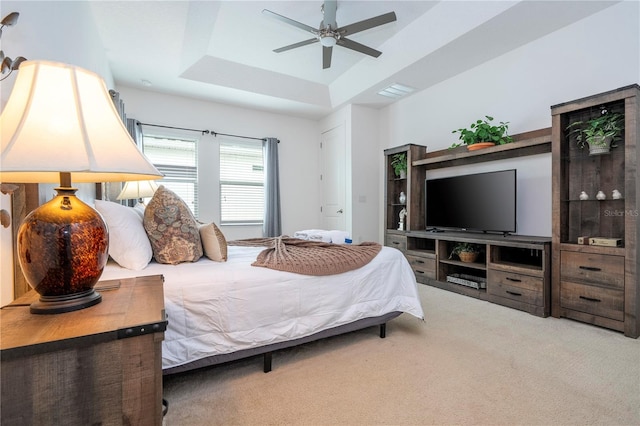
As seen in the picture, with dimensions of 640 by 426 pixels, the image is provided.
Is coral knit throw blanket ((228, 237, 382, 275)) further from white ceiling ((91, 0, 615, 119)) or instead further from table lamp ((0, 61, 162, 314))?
white ceiling ((91, 0, 615, 119))

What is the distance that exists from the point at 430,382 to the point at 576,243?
2.10 metres

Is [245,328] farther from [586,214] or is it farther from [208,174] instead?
[208,174]

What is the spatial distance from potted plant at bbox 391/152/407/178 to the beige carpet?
8.57 feet

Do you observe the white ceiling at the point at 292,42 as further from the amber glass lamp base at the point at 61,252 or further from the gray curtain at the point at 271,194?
the amber glass lamp base at the point at 61,252

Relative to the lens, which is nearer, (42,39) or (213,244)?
(42,39)

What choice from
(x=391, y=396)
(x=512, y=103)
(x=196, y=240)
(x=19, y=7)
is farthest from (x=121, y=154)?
(x=512, y=103)

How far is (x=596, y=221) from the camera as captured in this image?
2.68 m

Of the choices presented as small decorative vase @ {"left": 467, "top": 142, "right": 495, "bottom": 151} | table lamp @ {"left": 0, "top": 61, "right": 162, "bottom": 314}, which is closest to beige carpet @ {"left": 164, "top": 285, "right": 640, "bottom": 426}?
table lamp @ {"left": 0, "top": 61, "right": 162, "bottom": 314}

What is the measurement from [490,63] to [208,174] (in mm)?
4361

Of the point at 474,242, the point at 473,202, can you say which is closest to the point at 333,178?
the point at 473,202

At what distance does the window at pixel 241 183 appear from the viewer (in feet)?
16.9

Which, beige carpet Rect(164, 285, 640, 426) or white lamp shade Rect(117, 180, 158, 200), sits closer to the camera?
beige carpet Rect(164, 285, 640, 426)

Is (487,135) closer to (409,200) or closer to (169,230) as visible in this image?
(409,200)

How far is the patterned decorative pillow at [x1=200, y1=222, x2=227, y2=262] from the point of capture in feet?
6.22
